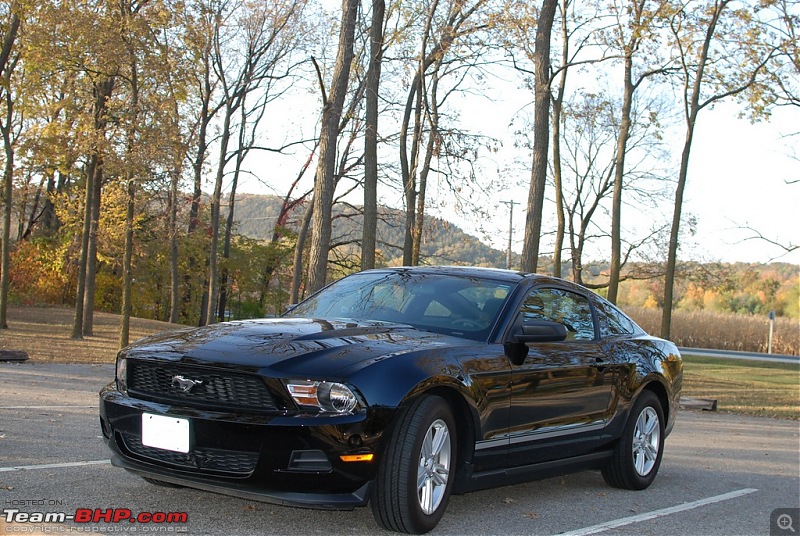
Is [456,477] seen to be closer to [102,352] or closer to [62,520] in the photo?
[62,520]

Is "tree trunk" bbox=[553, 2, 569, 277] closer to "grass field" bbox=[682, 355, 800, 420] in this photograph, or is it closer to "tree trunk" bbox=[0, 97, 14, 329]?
"grass field" bbox=[682, 355, 800, 420]

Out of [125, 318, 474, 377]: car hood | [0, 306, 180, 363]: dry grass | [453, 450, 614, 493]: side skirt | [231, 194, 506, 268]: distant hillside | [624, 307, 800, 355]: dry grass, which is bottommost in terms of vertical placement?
[0, 306, 180, 363]: dry grass

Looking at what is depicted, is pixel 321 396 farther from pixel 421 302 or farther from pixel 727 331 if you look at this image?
pixel 727 331

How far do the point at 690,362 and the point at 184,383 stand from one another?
35356 mm

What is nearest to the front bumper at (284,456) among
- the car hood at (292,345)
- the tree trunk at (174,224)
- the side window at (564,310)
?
the car hood at (292,345)

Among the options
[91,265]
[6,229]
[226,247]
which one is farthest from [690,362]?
[226,247]

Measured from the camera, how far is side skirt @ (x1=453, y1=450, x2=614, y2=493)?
522 centimetres

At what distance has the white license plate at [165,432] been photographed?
4629 mm

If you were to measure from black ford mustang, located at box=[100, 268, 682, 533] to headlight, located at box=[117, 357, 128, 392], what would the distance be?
13mm

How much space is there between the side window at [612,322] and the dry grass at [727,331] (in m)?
47.8

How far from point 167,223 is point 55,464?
29.4 meters

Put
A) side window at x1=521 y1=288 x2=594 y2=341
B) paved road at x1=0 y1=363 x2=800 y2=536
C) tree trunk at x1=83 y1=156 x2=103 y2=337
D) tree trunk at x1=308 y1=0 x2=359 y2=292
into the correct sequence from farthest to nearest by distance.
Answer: tree trunk at x1=83 y1=156 x2=103 y2=337
tree trunk at x1=308 y1=0 x2=359 y2=292
side window at x1=521 y1=288 x2=594 y2=341
paved road at x1=0 y1=363 x2=800 y2=536

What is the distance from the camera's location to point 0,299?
28.0 m

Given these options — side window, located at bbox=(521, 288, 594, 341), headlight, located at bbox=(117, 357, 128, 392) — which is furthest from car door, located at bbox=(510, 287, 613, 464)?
headlight, located at bbox=(117, 357, 128, 392)
